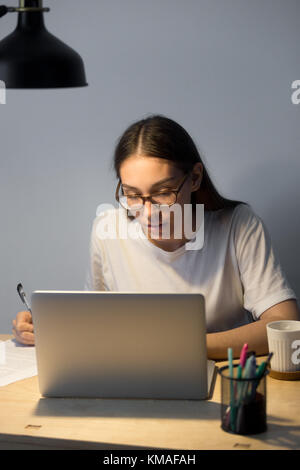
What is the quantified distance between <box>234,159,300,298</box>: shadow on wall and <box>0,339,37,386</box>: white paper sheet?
0.94 metres

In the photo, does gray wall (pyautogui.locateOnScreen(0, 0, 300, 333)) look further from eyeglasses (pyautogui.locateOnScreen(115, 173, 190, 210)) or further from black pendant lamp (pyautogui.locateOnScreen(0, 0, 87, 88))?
black pendant lamp (pyautogui.locateOnScreen(0, 0, 87, 88))

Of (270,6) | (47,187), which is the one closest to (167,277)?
(47,187)

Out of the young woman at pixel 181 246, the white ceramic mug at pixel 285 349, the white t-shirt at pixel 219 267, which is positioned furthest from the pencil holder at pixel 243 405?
the white t-shirt at pixel 219 267

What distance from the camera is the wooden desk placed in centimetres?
122

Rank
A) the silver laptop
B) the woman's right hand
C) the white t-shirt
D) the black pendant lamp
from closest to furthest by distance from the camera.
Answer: the silver laptop < the black pendant lamp < the woman's right hand < the white t-shirt

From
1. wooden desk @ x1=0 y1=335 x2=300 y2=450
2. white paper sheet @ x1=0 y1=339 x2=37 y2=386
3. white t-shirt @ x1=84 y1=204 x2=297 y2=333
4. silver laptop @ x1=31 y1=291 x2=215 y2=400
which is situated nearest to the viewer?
wooden desk @ x1=0 y1=335 x2=300 y2=450

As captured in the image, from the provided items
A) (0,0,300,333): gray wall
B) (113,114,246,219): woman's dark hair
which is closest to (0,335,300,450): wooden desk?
(113,114,246,219): woman's dark hair

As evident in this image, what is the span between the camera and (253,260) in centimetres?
189

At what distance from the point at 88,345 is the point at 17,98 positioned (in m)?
1.43

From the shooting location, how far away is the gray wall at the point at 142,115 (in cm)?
218

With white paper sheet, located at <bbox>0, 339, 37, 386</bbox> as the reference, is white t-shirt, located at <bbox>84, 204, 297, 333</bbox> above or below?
above

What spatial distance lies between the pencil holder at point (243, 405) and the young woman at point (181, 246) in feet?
1.65

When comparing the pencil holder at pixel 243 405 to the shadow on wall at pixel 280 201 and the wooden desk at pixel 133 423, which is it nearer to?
the wooden desk at pixel 133 423

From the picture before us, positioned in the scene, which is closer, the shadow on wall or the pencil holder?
the pencil holder
